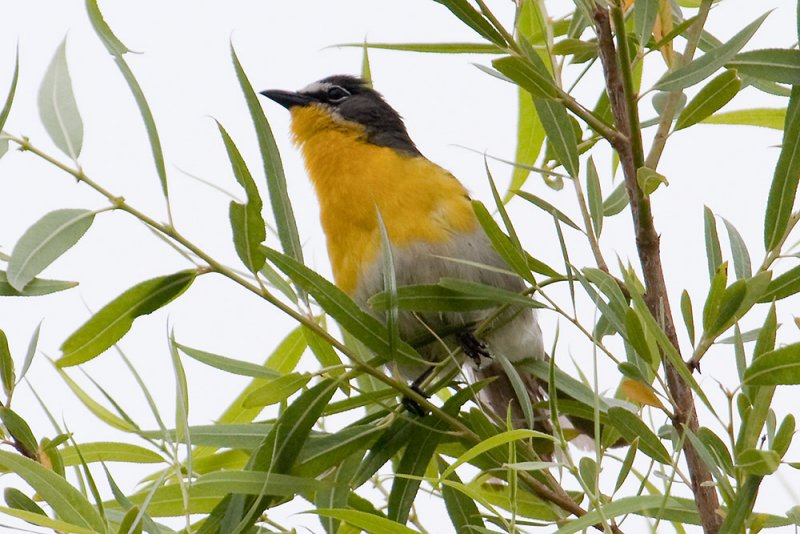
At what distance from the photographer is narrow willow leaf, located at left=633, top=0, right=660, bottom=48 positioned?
223cm

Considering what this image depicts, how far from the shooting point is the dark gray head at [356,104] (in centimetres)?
441

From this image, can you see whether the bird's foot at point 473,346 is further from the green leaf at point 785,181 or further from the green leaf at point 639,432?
the green leaf at point 785,181

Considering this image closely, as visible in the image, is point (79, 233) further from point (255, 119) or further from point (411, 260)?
point (411, 260)

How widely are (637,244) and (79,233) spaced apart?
1097mm

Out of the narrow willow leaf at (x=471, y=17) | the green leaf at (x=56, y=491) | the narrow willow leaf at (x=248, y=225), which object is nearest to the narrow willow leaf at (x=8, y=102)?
the narrow willow leaf at (x=248, y=225)

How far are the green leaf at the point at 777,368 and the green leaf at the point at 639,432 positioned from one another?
11.9 inches

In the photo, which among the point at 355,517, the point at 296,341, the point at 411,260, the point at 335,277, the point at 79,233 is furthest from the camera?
the point at 335,277

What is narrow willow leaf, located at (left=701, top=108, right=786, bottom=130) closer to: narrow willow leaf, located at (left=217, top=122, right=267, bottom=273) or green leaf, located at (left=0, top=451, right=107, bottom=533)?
narrow willow leaf, located at (left=217, top=122, right=267, bottom=273)

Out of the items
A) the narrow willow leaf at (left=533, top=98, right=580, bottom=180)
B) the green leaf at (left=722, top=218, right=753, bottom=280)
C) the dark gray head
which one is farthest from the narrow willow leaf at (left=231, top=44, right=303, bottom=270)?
the dark gray head

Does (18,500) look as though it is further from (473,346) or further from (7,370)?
(473,346)

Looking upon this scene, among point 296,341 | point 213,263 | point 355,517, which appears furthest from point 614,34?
point 296,341

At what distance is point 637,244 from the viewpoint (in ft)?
6.98

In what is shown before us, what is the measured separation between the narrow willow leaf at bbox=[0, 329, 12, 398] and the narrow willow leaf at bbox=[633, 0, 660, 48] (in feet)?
4.64

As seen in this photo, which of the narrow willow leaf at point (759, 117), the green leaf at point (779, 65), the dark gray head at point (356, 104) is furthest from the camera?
the dark gray head at point (356, 104)
